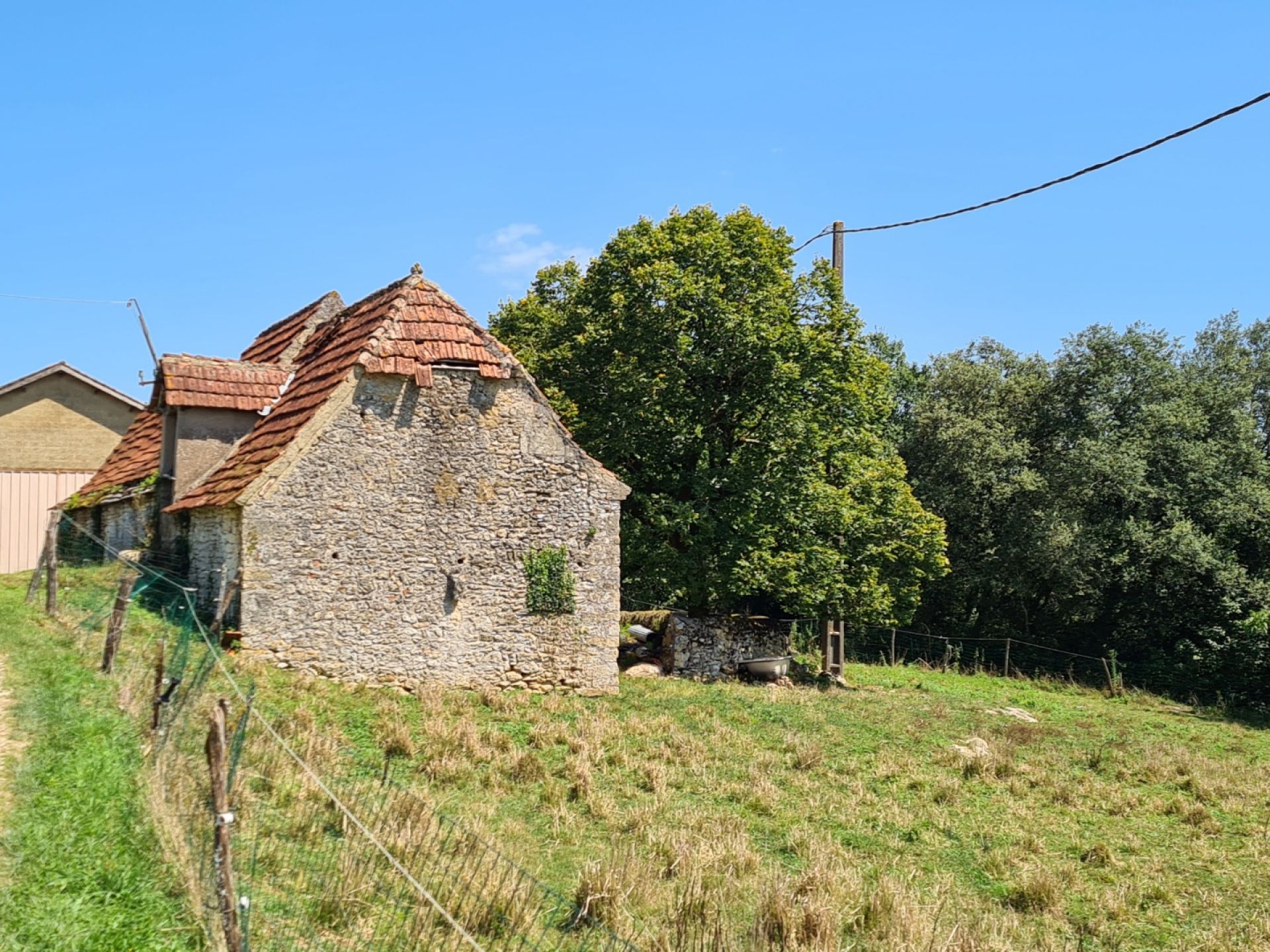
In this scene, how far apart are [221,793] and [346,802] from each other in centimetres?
308

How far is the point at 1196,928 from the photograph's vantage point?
30.3ft

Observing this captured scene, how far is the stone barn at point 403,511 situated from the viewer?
16188 mm

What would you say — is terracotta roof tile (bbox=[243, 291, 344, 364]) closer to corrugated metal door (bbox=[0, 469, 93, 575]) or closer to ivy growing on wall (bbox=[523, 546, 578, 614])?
ivy growing on wall (bbox=[523, 546, 578, 614])

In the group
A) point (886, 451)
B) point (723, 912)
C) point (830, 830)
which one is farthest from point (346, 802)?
point (886, 451)

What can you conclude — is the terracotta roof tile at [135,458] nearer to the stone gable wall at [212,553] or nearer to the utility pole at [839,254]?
the stone gable wall at [212,553]

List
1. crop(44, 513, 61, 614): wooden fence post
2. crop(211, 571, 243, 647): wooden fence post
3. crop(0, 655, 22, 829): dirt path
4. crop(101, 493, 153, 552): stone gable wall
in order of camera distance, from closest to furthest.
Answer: crop(0, 655, 22, 829): dirt path
crop(44, 513, 61, 614): wooden fence post
crop(211, 571, 243, 647): wooden fence post
crop(101, 493, 153, 552): stone gable wall

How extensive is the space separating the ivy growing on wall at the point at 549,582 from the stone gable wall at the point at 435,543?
0.14 m

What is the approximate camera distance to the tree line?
2339 centimetres

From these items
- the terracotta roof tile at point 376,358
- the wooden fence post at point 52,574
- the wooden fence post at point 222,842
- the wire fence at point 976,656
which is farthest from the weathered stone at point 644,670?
the wooden fence post at point 222,842

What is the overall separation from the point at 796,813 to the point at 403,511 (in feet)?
27.2

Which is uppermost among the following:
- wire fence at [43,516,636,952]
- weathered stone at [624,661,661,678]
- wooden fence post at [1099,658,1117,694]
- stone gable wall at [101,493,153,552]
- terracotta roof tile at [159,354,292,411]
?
terracotta roof tile at [159,354,292,411]

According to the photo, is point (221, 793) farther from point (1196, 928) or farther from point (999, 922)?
point (1196, 928)

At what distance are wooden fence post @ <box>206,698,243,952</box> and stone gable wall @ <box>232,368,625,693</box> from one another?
32.0ft

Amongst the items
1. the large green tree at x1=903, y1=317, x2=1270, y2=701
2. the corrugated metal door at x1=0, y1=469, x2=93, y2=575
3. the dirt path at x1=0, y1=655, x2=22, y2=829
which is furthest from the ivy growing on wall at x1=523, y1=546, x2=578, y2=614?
the large green tree at x1=903, y1=317, x2=1270, y2=701
